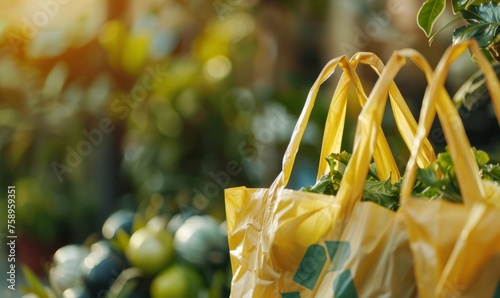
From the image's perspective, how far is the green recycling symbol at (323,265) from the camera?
2.62ft

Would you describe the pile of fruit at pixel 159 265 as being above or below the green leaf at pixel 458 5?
below

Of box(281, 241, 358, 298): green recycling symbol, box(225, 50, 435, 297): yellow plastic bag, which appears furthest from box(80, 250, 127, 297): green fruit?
box(281, 241, 358, 298): green recycling symbol

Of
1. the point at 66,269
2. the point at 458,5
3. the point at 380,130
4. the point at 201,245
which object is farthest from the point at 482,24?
the point at 66,269

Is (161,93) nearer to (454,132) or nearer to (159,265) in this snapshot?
(159,265)

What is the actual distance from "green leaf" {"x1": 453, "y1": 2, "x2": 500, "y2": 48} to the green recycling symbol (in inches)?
17.4

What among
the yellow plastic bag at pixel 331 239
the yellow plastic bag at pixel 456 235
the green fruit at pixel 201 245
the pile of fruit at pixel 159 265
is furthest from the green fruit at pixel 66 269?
the yellow plastic bag at pixel 456 235

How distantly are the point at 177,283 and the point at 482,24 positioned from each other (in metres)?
0.90

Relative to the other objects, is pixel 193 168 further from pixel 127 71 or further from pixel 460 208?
pixel 460 208

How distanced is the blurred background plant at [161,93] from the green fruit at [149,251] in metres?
0.22

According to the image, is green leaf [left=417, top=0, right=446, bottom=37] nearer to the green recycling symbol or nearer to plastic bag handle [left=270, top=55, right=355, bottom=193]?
plastic bag handle [left=270, top=55, right=355, bottom=193]

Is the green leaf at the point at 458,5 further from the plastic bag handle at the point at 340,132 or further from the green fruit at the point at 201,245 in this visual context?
the green fruit at the point at 201,245

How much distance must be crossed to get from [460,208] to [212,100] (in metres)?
1.28

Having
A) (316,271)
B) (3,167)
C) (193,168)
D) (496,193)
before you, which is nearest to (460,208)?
(496,193)

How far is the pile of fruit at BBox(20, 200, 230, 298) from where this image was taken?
1642 millimetres
